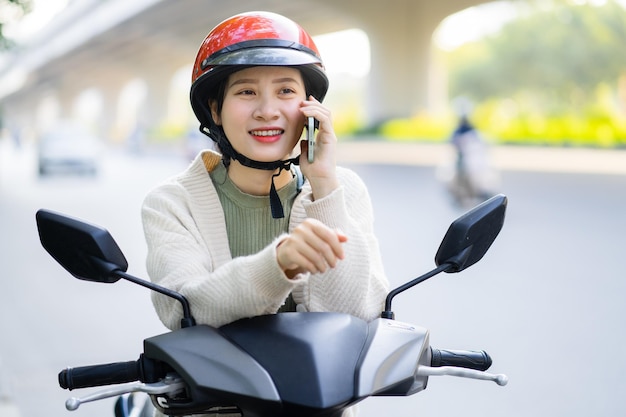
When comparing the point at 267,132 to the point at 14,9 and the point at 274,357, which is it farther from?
the point at 14,9

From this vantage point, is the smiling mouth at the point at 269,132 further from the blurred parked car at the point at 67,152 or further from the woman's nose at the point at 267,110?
the blurred parked car at the point at 67,152

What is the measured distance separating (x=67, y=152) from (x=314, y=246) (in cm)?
2612

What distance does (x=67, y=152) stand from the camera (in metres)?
26.4

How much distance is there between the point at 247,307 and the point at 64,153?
2595cm

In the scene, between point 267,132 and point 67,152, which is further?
point 67,152

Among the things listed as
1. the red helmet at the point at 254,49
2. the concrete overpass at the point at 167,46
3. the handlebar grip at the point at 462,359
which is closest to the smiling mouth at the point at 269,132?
the red helmet at the point at 254,49

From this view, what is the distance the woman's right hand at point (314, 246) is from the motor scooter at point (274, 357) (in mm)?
118

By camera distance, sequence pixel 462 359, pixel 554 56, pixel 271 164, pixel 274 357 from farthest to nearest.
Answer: pixel 554 56, pixel 271 164, pixel 462 359, pixel 274 357

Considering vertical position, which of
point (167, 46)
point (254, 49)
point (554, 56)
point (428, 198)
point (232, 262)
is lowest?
point (428, 198)

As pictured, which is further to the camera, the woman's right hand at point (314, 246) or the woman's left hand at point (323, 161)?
the woman's left hand at point (323, 161)

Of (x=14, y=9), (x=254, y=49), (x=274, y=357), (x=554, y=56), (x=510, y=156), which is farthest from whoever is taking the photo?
(x=554, y=56)

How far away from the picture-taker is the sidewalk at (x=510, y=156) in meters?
19.4

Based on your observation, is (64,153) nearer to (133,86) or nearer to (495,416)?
(495,416)

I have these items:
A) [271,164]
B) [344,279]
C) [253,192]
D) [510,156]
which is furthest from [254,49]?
[510,156]
